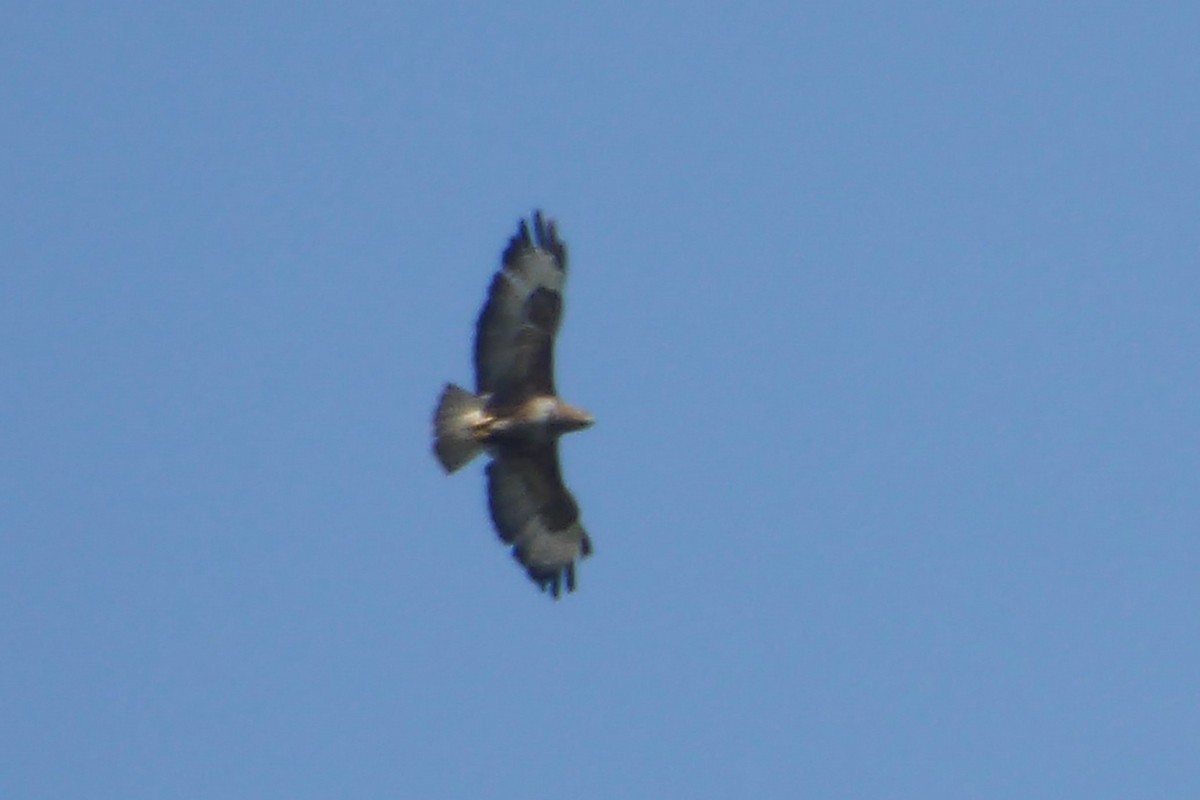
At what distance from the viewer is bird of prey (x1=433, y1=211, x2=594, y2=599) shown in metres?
37.6

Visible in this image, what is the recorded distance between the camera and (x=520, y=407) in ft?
125

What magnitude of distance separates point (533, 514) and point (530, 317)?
5.75 ft

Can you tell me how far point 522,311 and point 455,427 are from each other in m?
1.06

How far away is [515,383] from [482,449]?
0.58 metres

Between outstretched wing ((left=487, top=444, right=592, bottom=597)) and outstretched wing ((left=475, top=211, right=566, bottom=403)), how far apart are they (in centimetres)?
79

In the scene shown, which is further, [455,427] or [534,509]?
[534,509]

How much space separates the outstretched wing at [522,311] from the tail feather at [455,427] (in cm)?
16

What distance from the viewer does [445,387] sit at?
37844mm

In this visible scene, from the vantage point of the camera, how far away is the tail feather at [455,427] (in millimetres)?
37719

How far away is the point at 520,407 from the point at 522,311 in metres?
0.82

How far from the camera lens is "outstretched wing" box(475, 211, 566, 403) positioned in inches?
1479

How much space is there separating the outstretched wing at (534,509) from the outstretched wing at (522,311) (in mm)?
785

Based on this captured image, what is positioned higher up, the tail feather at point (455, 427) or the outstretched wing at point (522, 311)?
the outstretched wing at point (522, 311)

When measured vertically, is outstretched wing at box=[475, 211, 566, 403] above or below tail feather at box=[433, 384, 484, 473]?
above
